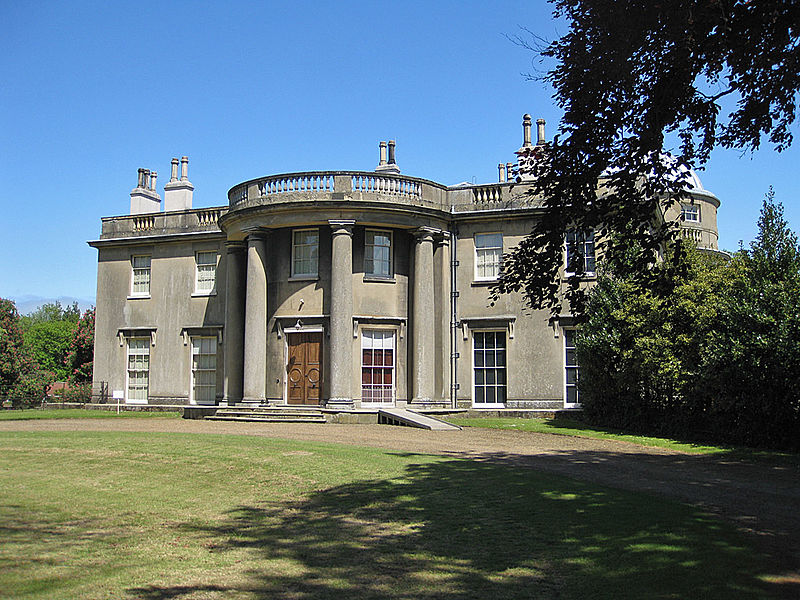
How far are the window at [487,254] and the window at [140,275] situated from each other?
1306 cm

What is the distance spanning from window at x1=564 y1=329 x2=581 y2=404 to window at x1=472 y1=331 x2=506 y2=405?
2.02 meters

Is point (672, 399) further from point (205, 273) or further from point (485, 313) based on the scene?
point (205, 273)

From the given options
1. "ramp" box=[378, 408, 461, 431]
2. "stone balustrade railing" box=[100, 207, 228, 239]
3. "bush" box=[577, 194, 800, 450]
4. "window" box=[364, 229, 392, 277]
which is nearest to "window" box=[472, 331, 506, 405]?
"ramp" box=[378, 408, 461, 431]

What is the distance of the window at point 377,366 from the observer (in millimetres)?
24641

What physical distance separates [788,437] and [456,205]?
13.2 metres

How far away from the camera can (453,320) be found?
2609 cm

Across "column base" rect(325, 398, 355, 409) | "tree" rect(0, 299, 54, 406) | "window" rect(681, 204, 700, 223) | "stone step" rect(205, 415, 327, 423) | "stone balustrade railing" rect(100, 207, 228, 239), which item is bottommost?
"stone step" rect(205, 415, 327, 423)

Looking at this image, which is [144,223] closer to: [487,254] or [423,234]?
[423,234]

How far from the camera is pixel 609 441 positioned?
17.8 metres

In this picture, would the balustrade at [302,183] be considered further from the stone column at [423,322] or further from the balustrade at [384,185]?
the stone column at [423,322]

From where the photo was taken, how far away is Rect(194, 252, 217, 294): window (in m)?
29.0

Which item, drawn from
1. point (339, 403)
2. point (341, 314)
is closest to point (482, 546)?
point (339, 403)

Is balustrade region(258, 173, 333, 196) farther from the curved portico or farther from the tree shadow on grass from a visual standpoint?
the tree shadow on grass

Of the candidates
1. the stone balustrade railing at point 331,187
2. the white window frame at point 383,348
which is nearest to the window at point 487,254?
the stone balustrade railing at point 331,187
